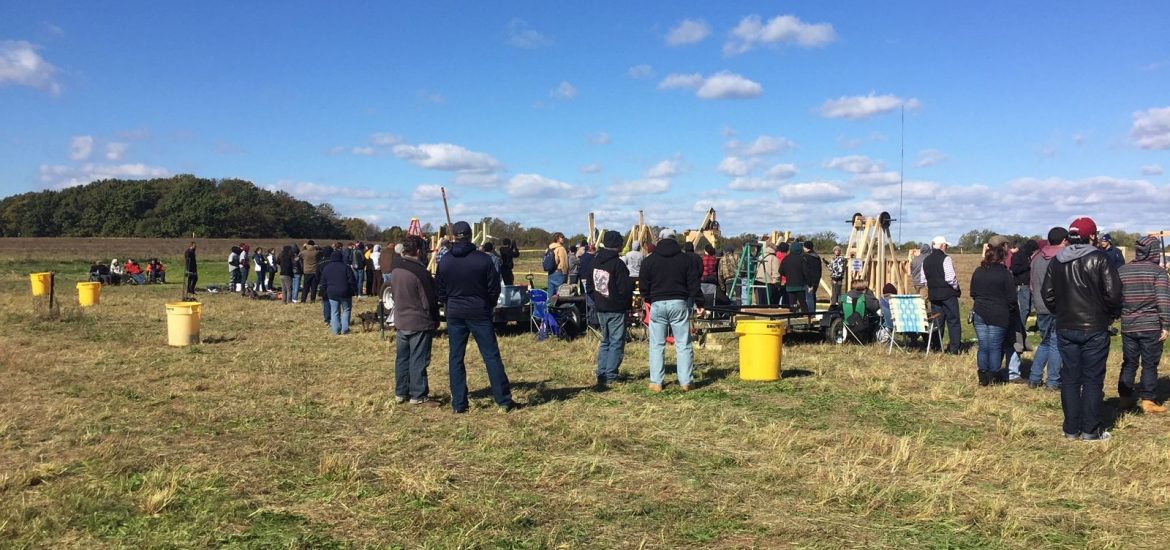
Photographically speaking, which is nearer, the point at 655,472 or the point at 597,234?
the point at 655,472

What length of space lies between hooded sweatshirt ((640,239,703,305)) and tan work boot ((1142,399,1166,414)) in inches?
173

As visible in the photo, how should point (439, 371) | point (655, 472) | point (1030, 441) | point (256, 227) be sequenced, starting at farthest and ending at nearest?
1. point (256, 227)
2. point (439, 371)
3. point (1030, 441)
4. point (655, 472)

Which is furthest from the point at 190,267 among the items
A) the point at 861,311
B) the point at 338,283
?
the point at 861,311

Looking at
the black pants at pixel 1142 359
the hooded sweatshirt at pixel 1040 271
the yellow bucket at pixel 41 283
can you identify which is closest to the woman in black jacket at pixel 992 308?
the hooded sweatshirt at pixel 1040 271

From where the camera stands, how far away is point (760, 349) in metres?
9.70

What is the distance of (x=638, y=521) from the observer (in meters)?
4.96

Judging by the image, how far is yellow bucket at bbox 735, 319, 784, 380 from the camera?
9.68 metres

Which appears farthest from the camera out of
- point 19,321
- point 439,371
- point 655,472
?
point 19,321

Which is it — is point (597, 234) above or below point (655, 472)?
above

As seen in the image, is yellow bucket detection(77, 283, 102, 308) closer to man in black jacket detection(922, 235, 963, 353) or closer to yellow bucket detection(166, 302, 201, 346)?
yellow bucket detection(166, 302, 201, 346)

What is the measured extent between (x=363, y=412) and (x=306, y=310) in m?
12.6

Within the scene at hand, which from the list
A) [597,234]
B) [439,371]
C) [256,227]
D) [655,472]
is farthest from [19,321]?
[256,227]

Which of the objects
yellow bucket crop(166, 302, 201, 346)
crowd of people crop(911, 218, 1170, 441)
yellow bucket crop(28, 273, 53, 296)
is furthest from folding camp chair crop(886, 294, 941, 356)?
yellow bucket crop(28, 273, 53, 296)

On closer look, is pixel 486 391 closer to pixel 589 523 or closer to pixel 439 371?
pixel 439 371
